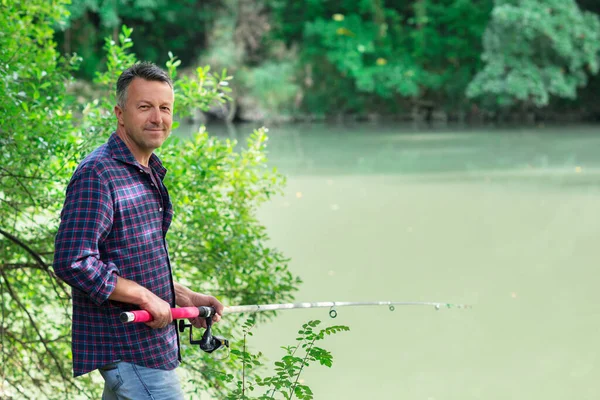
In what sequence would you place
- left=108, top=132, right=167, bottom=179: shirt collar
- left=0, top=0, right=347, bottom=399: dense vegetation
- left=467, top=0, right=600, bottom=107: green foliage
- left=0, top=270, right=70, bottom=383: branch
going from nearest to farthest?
left=108, top=132, right=167, bottom=179: shirt collar < left=0, top=270, right=70, bottom=383: branch < left=0, top=0, right=347, bottom=399: dense vegetation < left=467, top=0, right=600, bottom=107: green foliage

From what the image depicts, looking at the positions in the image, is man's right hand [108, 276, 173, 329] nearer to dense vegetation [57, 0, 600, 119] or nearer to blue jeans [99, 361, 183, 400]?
blue jeans [99, 361, 183, 400]

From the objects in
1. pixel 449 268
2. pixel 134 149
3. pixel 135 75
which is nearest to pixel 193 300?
pixel 134 149

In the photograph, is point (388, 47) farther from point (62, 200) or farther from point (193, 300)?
point (193, 300)

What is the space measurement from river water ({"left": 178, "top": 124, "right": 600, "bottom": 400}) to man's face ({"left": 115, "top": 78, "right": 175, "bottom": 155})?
3.48 metres

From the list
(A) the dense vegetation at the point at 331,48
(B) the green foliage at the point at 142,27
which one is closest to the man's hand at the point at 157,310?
(A) the dense vegetation at the point at 331,48

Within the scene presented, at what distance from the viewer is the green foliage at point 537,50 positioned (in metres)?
19.4

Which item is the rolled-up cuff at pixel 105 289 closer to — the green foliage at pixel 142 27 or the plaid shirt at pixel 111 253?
the plaid shirt at pixel 111 253

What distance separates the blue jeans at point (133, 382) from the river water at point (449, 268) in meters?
3.36

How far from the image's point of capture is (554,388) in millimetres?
5348

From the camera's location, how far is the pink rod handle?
1.90 m

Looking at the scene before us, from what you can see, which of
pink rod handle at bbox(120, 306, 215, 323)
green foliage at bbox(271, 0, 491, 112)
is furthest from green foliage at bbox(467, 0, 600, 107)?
pink rod handle at bbox(120, 306, 215, 323)

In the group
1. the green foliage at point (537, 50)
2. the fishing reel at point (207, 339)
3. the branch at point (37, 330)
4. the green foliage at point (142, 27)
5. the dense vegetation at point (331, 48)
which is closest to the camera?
the fishing reel at point (207, 339)

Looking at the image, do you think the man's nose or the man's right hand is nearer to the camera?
the man's right hand

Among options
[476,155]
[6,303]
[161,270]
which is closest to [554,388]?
[6,303]
